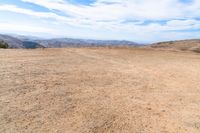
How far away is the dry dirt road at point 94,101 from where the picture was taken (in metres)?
6.00

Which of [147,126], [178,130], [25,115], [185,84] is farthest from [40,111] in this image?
[185,84]

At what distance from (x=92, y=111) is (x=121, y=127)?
3.59 feet

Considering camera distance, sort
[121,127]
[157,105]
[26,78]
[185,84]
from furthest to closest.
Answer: [185,84]
[26,78]
[157,105]
[121,127]

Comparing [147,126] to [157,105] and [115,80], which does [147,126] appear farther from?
[115,80]

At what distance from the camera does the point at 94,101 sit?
7730 mm

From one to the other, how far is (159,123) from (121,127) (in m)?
0.92

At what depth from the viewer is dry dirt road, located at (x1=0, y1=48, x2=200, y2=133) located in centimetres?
600

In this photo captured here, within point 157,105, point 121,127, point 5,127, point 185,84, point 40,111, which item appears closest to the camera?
point 5,127

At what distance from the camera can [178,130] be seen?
19.9 feet

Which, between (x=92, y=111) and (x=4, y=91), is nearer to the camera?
(x=92, y=111)

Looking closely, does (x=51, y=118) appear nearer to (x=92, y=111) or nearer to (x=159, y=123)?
(x=92, y=111)

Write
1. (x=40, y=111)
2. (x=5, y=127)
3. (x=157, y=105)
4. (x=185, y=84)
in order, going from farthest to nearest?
1. (x=185, y=84)
2. (x=157, y=105)
3. (x=40, y=111)
4. (x=5, y=127)

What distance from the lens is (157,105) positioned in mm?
Result: 7730

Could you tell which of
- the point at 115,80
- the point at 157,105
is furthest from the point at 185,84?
the point at 157,105
